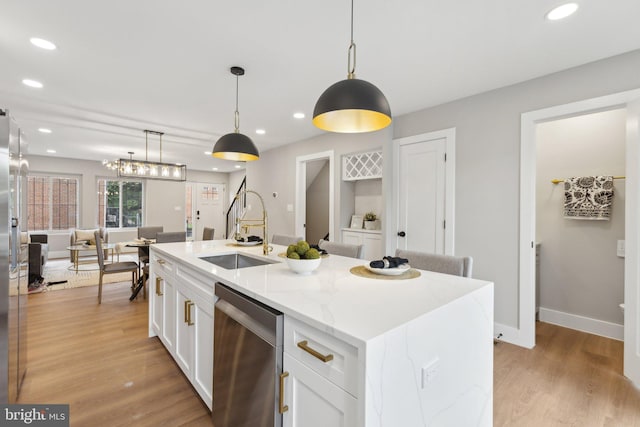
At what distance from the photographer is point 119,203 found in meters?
8.27

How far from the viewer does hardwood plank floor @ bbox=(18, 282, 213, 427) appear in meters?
1.85

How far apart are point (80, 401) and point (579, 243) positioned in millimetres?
4567

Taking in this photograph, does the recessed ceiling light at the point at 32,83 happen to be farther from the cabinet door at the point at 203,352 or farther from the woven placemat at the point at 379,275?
the woven placemat at the point at 379,275

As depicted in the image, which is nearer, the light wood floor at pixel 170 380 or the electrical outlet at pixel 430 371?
the electrical outlet at pixel 430 371

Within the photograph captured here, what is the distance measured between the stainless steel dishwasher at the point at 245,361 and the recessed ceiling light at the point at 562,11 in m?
2.33

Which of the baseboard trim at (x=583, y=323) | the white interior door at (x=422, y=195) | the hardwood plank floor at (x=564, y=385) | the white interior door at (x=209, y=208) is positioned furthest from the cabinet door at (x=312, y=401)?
the white interior door at (x=209, y=208)

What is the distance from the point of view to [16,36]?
212cm

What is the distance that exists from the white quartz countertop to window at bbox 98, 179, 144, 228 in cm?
775

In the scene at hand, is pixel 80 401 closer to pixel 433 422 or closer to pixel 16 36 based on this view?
pixel 433 422

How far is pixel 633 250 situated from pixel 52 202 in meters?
10.3

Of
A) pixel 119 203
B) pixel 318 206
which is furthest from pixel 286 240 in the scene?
pixel 119 203

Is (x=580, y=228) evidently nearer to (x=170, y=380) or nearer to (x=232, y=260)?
(x=232, y=260)

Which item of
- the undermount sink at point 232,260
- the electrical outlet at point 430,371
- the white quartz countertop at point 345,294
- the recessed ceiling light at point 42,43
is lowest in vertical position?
the electrical outlet at point 430,371

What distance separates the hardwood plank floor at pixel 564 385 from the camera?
1.83m
